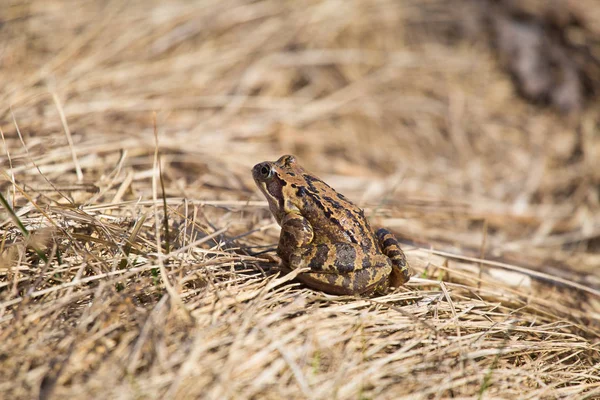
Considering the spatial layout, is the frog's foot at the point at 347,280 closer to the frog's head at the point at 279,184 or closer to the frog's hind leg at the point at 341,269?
the frog's hind leg at the point at 341,269

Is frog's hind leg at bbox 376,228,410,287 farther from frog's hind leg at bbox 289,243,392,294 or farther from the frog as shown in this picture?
frog's hind leg at bbox 289,243,392,294

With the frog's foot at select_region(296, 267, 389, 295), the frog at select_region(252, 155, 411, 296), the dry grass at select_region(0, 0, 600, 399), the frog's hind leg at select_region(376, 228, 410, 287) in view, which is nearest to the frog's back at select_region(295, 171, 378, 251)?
the frog at select_region(252, 155, 411, 296)

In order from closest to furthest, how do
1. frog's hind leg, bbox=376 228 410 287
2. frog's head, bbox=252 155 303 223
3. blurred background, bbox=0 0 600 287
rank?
1. frog's hind leg, bbox=376 228 410 287
2. frog's head, bbox=252 155 303 223
3. blurred background, bbox=0 0 600 287

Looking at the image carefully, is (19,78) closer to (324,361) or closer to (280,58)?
(280,58)

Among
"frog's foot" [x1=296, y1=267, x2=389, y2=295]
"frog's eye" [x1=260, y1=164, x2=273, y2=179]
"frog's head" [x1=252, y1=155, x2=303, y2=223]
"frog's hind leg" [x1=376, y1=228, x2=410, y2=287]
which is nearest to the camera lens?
"frog's foot" [x1=296, y1=267, x2=389, y2=295]

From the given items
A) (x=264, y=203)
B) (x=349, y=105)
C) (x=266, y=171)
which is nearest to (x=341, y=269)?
(x=266, y=171)

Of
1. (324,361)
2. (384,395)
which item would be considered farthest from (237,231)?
(384,395)
